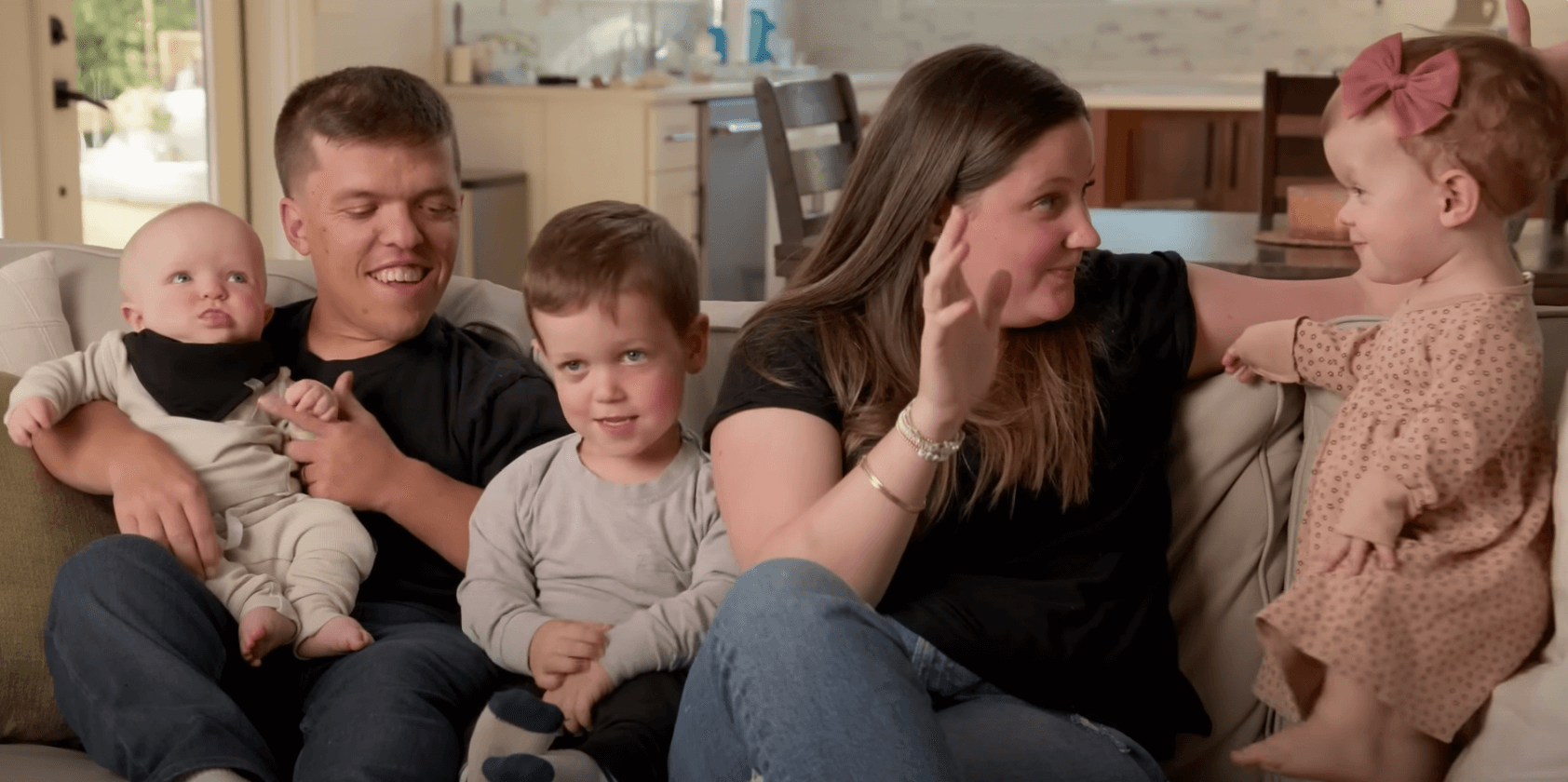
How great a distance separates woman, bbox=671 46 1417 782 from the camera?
134 cm

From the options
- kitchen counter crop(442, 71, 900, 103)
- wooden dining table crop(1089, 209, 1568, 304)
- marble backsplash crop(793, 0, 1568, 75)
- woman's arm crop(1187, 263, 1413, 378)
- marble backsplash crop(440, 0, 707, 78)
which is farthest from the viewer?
marble backsplash crop(793, 0, 1568, 75)

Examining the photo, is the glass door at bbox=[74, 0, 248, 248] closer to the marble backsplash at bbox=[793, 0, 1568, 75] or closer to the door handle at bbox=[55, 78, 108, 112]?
the door handle at bbox=[55, 78, 108, 112]

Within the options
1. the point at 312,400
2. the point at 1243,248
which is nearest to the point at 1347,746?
the point at 312,400

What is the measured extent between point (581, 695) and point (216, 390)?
0.60 metres

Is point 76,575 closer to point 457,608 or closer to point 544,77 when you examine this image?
point 457,608

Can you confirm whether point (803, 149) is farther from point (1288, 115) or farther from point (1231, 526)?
point (1231, 526)

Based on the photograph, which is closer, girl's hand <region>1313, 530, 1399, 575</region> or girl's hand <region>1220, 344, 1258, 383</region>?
girl's hand <region>1313, 530, 1399, 575</region>

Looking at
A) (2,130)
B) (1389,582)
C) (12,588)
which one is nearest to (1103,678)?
(1389,582)

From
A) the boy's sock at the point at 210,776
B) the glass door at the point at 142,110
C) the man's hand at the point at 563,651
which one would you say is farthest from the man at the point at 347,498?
the glass door at the point at 142,110

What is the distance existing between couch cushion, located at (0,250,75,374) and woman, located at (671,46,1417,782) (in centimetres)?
87

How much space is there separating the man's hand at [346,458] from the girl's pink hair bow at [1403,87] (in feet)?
3.51

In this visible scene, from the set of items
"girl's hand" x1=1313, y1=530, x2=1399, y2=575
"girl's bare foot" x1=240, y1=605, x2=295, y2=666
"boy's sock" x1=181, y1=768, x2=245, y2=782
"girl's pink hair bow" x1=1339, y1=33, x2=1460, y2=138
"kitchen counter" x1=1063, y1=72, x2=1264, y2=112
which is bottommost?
"boy's sock" x1=181, y1=768, x2=245, y2=782

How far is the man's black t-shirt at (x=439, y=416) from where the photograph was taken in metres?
1.71

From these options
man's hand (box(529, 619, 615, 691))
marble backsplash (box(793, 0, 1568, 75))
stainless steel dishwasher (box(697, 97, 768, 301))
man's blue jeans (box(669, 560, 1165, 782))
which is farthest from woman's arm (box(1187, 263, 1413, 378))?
marble backsplash (box(793, 0, 1568, 75))
